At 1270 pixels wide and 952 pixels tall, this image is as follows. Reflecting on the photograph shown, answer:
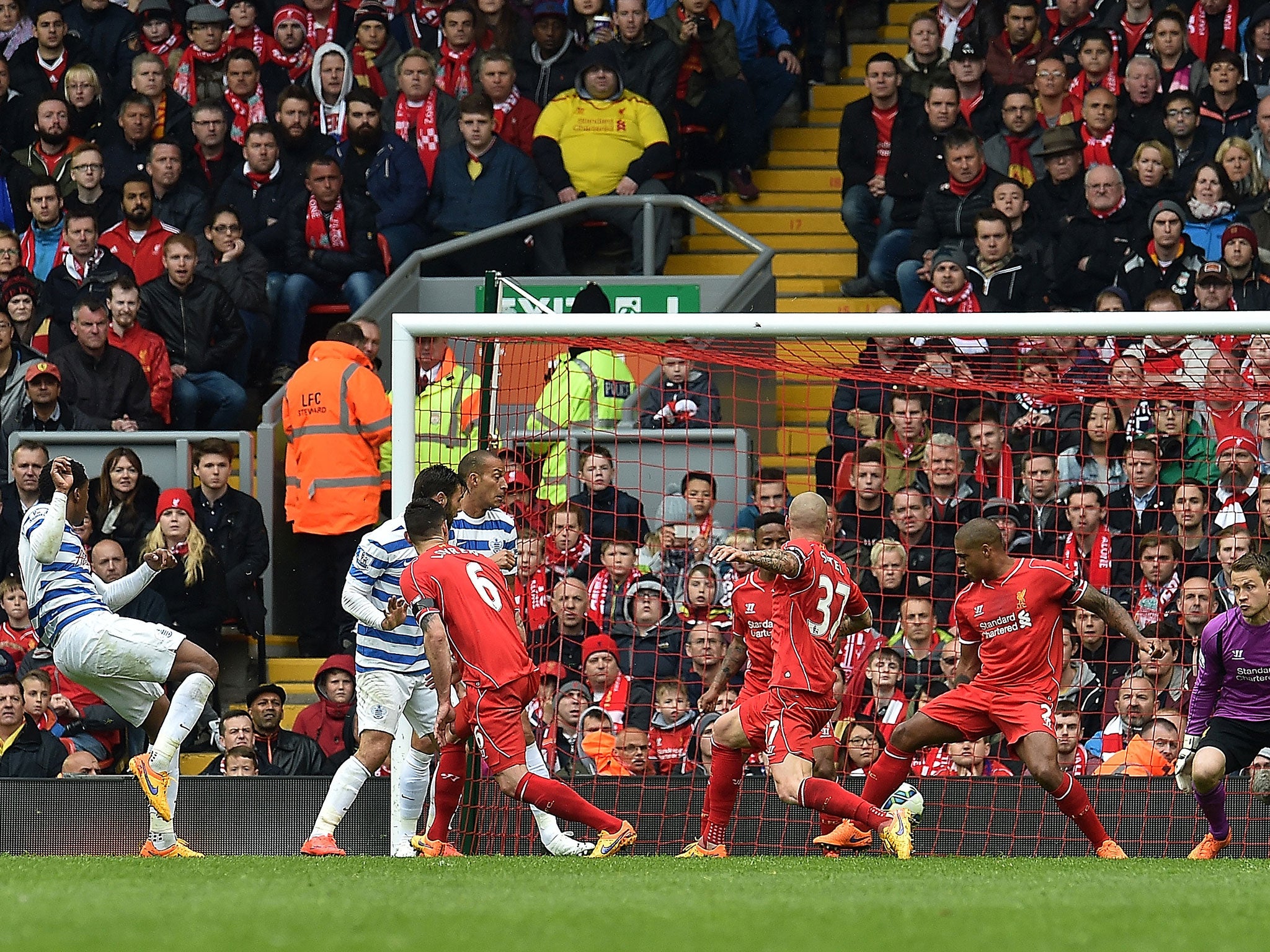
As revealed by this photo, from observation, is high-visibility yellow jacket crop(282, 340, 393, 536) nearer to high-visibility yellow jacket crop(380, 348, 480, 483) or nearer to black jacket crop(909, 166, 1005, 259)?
high-visibility yellow jacket crop(380, 348, 480, 483)

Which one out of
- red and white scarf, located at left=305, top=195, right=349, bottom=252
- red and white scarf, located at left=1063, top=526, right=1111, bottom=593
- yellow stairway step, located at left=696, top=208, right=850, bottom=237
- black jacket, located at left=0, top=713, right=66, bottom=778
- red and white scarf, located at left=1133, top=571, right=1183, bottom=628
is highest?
yellow stairway step, located at left=696, top=208, right=850, bottom=237

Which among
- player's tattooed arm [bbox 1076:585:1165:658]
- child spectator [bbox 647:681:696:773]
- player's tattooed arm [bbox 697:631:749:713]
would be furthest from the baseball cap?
player's tattooed arm [bbox 1076:585:1165:658]

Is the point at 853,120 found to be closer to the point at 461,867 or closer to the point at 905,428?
the point at 905,428

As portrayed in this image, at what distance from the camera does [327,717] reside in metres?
11.2

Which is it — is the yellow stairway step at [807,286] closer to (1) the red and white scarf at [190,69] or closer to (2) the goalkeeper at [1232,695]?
(1) the red and white scarf at [190,69]

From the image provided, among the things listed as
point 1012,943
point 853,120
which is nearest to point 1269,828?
point 1012,943

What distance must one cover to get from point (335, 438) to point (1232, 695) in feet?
18.1

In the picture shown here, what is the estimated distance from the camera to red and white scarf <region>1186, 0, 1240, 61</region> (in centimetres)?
1395

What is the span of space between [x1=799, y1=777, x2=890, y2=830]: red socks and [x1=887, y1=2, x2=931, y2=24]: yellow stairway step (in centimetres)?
961

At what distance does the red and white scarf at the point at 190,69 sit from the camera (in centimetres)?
1495

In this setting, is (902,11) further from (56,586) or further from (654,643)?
(56,586)

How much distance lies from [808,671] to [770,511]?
2.75 meters

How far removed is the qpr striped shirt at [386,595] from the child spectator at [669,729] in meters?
1.76

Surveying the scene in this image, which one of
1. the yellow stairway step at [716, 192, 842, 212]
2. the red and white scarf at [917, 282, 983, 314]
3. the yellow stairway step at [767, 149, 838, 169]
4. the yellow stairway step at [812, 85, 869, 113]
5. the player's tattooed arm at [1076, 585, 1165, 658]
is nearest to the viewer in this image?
the player's tattooed arm at [1076, 585, 1165, 658]
